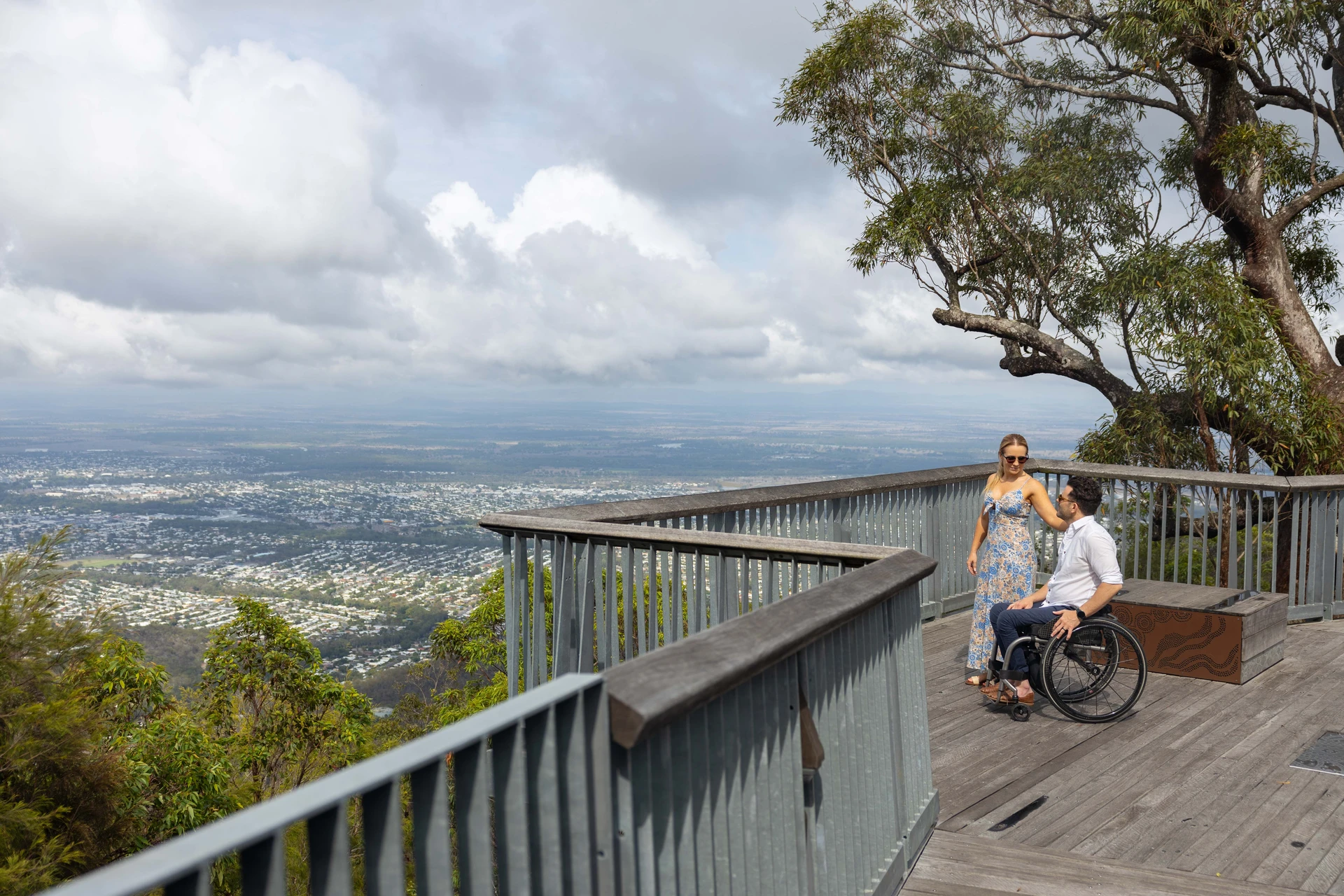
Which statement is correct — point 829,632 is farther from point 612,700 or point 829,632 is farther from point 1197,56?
point 1197,56

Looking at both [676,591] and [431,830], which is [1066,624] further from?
[431,830]

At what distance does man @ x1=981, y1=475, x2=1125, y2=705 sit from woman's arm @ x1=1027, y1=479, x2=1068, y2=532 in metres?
0.09

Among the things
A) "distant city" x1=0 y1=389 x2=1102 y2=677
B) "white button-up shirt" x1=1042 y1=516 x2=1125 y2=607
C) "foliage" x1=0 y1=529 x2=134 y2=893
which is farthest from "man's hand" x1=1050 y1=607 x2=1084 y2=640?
"distant city" x1=0 y1=389 x2=1102 y2=677

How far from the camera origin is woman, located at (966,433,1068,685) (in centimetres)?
613

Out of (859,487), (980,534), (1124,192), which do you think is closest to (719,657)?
(980,534)

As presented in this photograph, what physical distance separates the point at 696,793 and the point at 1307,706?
208 inches

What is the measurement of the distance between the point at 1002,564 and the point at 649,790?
4.73 meters

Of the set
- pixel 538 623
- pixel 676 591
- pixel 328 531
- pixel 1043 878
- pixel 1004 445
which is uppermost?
pixel 1004 445

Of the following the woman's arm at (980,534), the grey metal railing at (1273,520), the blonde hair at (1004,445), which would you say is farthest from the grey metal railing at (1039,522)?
Result: the blonde hair at (1004,445)

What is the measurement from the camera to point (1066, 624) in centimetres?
536

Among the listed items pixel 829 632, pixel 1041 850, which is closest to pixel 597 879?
pixel 829 632

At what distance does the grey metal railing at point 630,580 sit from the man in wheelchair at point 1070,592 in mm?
1763

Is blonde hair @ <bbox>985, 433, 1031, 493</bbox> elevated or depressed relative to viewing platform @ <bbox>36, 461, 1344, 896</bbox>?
elevated

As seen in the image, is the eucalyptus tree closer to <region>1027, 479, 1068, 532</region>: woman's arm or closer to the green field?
<region>1027, 479, 1068, 532</region>: woman's arm
